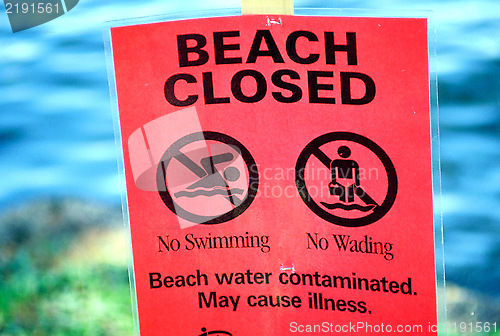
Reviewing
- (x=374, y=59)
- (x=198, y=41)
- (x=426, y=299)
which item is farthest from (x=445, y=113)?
(x=198, y=41)

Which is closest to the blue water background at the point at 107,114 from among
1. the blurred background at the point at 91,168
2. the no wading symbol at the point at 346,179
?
the blurred background at the point at 91,168

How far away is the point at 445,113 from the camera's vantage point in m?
0.76

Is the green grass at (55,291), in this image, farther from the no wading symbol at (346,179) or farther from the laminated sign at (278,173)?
the no wading symbol at (346,179)

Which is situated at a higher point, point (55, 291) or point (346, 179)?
point (346, 179)

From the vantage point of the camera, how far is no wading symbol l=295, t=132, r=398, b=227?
708mm

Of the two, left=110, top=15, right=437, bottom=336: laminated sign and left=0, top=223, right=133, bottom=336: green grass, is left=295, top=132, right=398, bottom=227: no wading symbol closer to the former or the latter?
left=110, top=15, right=437, bottom=336: laminated sign

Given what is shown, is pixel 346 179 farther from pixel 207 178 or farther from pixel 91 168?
pixel 91 168

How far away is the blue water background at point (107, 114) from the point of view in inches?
30.1

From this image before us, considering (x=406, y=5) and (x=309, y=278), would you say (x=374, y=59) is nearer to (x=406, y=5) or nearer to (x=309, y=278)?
(x=406, y=5)

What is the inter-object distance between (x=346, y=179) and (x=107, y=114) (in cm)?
36

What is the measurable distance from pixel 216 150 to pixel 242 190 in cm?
6

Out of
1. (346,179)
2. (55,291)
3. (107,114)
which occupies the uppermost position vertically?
(107,114)

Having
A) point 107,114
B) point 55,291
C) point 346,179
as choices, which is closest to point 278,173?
point 346,179

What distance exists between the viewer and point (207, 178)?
725 mm
